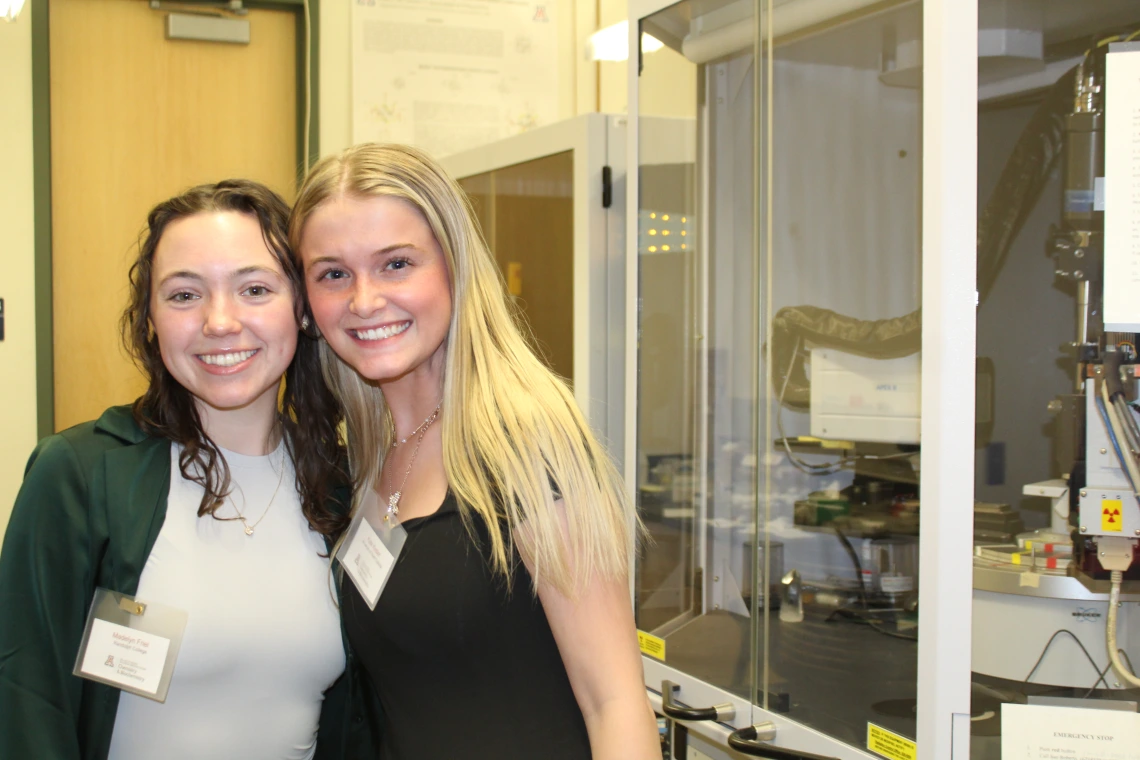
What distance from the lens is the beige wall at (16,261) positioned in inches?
103

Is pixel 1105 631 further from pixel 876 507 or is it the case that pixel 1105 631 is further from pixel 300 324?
pixel 300 324

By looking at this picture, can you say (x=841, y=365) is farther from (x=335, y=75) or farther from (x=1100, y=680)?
(x=335, y=75)

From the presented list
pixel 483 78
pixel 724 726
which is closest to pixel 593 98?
pixel 483 78

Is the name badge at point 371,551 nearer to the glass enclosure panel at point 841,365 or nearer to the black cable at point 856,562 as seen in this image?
the glass enclosure panel at point 841,365

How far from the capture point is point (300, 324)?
136 cm

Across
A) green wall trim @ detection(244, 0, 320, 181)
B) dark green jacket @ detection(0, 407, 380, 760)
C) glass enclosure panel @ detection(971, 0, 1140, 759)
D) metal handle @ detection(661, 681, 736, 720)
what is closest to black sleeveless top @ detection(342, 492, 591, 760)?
dark green jacket @ detection(0, 407, 380, 760)

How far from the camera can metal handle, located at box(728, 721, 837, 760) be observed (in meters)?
1.42

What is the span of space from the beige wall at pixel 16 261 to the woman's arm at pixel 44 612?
1.68m

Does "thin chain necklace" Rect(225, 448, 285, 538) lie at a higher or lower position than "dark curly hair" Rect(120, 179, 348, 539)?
lower

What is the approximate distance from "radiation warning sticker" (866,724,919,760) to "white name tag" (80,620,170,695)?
3.28 feet

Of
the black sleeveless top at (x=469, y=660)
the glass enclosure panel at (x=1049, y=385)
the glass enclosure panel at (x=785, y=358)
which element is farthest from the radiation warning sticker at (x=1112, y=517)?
the black sleeveless top at (x=469, y=660)

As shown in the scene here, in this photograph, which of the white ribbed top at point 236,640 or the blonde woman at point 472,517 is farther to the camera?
the white ribbed top at point 236,640

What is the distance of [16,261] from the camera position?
264 cm

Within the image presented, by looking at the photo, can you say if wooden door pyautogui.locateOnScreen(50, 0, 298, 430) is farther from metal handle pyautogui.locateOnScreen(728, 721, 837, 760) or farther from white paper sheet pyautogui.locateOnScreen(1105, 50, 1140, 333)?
white paper sheet pyautogui.locateOnScreen(1105, 50, 1140, 333)
